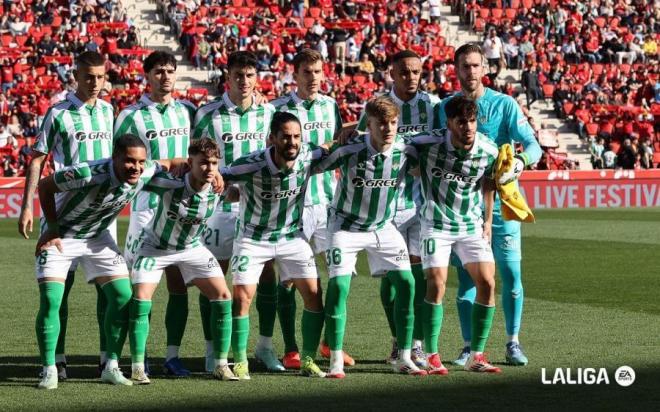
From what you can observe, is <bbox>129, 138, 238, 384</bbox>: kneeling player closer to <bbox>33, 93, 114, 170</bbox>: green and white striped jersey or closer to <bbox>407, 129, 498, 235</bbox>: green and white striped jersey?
<bbox>33, 93, 114, 170</bbox>: green and white striped jersey

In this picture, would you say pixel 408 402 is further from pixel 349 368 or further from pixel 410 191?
pixel 410 191

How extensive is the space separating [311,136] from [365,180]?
3.44 ft

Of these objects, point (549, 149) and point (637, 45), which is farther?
point (637, 45)

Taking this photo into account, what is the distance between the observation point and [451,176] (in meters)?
8.11

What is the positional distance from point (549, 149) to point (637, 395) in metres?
24.7

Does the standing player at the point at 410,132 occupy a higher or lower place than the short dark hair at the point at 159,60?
lower

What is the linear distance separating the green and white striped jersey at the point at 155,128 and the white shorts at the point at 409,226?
5.33 feet

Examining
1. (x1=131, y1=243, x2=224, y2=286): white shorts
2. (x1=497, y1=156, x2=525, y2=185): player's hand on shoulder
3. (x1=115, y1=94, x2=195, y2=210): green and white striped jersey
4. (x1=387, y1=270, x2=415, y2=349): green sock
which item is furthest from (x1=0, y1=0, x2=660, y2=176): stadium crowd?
(x1=497, y1=156, x2=525, y2=185): player's hand on shoulder

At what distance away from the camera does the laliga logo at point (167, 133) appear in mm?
8602

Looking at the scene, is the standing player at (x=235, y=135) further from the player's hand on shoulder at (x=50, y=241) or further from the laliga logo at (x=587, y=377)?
the laliga logo at (x=587, y=377)

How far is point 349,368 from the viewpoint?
8180mm

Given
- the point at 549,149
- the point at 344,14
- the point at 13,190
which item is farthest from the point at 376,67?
the point at 13,190

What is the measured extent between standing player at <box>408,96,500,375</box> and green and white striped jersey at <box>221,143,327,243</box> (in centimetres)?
74

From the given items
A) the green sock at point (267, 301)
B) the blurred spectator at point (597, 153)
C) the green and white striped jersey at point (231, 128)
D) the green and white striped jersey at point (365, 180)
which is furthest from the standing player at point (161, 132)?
the blurred spectator at point (597, 153)
